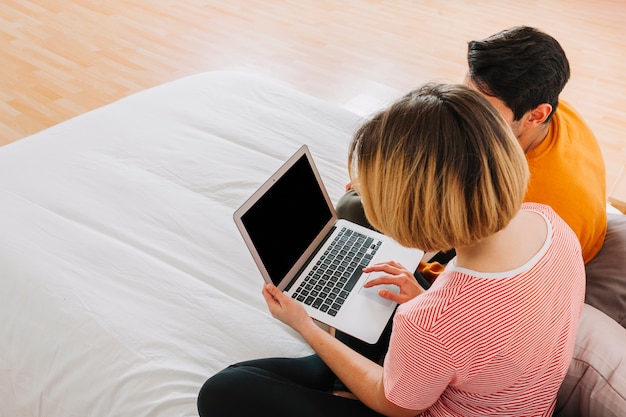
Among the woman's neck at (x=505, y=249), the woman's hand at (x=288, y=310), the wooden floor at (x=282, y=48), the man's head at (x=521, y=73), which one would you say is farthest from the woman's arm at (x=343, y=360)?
the wooden floor at (x=282, y=48)

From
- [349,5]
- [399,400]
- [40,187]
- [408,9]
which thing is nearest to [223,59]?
[349,5]

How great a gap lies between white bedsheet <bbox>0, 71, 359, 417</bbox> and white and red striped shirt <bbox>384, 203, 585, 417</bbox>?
408mm

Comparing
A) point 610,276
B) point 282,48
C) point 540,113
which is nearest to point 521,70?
point 540,113

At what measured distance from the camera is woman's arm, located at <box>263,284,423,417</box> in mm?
893

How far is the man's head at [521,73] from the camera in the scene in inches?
48.5

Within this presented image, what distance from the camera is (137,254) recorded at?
1256mm

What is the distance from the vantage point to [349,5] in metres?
4.25

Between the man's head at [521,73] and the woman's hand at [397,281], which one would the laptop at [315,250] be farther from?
the man's head at [521,73]

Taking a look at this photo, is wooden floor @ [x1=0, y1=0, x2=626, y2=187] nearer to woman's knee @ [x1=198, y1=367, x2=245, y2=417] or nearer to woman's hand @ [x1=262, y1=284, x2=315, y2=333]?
woman's hand @ [x1=262, y1=284, x2=315, y2=333]

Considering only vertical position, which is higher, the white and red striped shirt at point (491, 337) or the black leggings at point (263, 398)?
the white and red striped shirt at point (491, 337)

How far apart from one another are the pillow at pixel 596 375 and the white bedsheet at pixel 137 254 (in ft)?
1.82

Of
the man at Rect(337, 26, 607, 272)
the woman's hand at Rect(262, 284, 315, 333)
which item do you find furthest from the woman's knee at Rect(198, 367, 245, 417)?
the man at Rect(337, 26, 607, 272)

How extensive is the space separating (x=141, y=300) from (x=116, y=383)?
0.65 ft

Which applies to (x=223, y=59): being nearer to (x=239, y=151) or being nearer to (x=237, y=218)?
(x=239, y=151)
